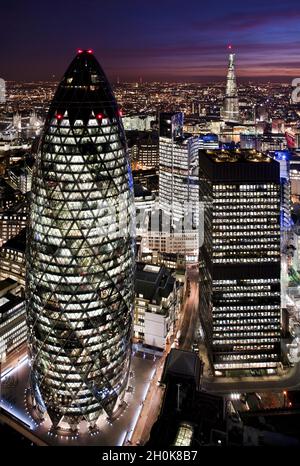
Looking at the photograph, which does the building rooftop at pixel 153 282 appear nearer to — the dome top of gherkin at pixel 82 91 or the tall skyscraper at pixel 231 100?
the dome top of gherkin at pixel 82 91

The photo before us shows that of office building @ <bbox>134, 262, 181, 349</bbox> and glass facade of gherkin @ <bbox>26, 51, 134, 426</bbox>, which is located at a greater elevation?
glass facade of gherkin @ <bbox>26, 51, 134, 426</bbox>

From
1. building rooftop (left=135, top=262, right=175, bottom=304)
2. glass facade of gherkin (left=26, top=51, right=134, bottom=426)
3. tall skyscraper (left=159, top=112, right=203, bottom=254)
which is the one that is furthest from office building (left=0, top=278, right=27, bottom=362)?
tall skyscraper (left=159, top=112, right=203, bottom=254)

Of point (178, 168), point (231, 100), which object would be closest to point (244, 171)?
point (178, 168)

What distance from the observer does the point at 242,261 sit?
124ft

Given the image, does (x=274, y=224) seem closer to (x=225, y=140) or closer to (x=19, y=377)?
(x=19, y=377)

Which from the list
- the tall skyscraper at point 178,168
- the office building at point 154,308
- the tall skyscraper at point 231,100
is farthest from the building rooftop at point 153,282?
the tall skyscraper at point 231,100

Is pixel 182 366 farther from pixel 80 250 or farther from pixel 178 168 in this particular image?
pixel 178 168

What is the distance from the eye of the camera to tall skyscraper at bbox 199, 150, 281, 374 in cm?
3677

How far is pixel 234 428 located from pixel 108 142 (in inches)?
697

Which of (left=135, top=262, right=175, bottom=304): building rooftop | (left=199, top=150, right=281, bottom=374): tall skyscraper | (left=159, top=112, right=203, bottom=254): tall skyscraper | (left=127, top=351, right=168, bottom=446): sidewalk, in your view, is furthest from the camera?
(left=159, top=112, right=203, bottom=254): tall skyscraper

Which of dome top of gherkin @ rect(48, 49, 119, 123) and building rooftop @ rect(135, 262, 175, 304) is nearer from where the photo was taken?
dome top of gherkin @ rect(48, 49, 119, 123)

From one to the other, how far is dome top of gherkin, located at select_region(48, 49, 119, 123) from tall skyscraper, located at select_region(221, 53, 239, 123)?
112m

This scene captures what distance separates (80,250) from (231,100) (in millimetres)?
117912

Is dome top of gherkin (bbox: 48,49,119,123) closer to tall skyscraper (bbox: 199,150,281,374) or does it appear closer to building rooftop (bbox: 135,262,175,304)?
tall skyscraper (bbox: 199,150,281,374)
